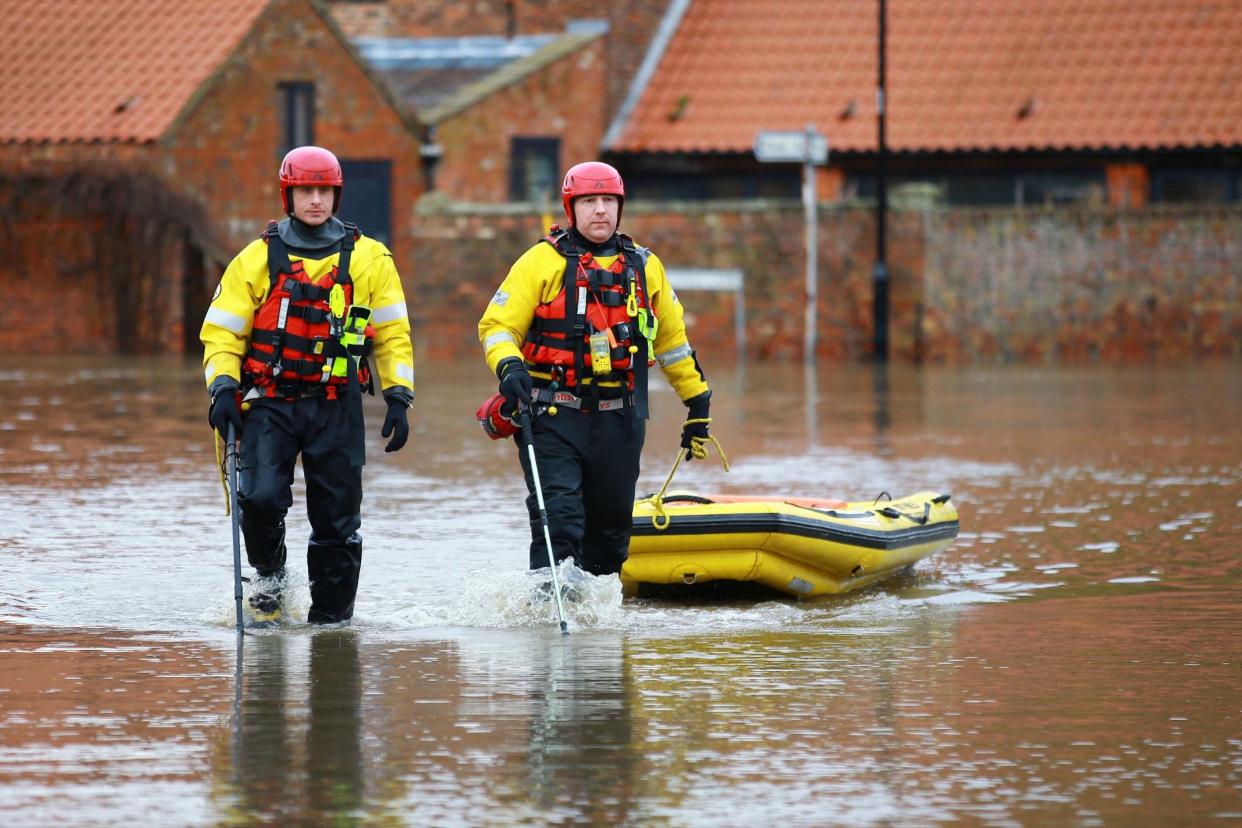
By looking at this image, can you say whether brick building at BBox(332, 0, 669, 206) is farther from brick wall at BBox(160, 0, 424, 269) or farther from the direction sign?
the direction sign

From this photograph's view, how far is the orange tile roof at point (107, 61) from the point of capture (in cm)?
3319

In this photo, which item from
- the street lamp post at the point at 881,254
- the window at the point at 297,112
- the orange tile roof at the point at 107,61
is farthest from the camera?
the window at the point at 297,112

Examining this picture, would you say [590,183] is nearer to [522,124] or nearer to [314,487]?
[314,487]

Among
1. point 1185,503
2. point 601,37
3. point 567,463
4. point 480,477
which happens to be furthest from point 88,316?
point 567,463

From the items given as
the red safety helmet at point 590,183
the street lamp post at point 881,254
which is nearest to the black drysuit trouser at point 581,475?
the red safety helmet at point 590,183

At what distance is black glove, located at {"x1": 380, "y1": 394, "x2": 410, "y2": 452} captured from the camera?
9039 mm

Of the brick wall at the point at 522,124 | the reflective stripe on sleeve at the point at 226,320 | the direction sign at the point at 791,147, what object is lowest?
the reflective stripe on sleeve at the point at 226,320

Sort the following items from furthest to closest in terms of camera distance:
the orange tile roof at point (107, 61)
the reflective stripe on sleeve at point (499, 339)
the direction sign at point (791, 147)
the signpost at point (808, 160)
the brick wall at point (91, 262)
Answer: the orange tile roof at point (107, 61) < the brick wall at point (91, 262) < the direction sign at point (791, 147) < the signpost at point (808, 160) < the reflective stripe on sleeve at point (499, 339)

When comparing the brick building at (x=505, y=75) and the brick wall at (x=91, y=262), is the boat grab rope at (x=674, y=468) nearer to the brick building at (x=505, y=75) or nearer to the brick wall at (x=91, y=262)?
the brick wall at (x=91, y=262)

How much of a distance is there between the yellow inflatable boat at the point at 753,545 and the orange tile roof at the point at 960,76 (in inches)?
966

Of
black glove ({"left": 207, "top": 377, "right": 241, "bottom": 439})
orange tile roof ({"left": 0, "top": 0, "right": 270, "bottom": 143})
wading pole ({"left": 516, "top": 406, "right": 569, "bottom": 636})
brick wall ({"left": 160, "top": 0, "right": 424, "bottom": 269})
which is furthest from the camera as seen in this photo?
brick wall ({"left": 160, "top": 0, "right": 424, "bottom": 269})

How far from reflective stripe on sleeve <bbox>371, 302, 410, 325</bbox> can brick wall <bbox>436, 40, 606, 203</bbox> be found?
26.8 meters

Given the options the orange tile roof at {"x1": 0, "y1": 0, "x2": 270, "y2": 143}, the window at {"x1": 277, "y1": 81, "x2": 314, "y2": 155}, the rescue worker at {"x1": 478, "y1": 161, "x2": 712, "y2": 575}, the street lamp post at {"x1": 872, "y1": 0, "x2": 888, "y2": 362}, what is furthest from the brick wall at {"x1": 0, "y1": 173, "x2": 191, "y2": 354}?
the rescue worker at {"x1": 478, "y1": 161, "x2": 712, "y2": 575}

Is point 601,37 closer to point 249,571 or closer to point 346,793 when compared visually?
point 249,571
